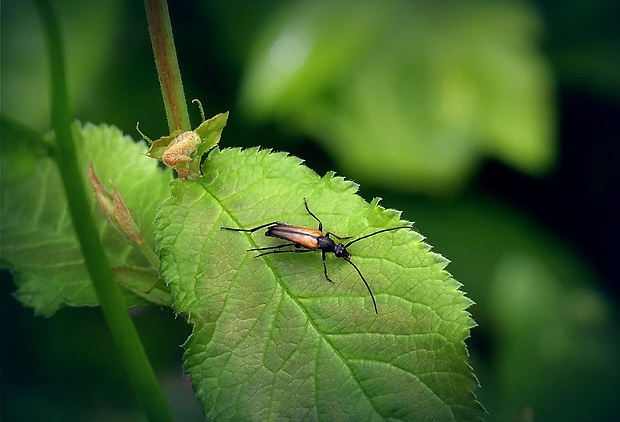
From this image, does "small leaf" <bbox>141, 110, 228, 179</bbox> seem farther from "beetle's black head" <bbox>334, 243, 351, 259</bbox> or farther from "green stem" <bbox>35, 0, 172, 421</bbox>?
"beetle's black head" <bbox>334, 243, 351, 259</bbox>

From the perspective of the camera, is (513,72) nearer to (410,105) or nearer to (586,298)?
(410,105)

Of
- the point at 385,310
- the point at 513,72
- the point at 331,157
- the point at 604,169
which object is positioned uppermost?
the point at 513,72

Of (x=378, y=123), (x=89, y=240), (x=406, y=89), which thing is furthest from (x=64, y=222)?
(x=406, y=89)

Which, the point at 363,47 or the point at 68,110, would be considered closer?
the point at 68,110

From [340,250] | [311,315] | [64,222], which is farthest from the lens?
[64,222]

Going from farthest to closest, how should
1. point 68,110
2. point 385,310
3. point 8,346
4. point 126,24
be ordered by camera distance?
point 126,24, point 8,346, point 385,310, point 68,110

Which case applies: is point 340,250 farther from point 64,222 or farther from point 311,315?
point 64,222

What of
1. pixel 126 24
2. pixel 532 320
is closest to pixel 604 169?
pixel 532 320
